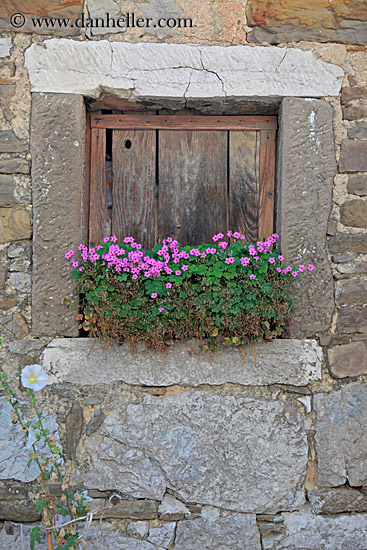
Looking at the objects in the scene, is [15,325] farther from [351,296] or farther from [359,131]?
[359,131]

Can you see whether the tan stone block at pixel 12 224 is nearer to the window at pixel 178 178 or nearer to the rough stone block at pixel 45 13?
the window at pixel 178 178

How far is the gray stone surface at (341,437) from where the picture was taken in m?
2.53

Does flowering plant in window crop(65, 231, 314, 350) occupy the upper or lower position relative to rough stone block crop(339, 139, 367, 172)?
lower

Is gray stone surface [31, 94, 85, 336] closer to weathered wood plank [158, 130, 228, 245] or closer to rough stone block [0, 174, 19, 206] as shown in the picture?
rough stone block [0, 174, 19, 206]

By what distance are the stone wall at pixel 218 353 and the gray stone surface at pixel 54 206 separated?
0.04 feet

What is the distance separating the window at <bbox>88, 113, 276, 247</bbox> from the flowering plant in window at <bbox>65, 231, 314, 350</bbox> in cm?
28

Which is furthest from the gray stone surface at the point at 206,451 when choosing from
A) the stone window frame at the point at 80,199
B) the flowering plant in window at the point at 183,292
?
the stone window frame at the point at 80,199

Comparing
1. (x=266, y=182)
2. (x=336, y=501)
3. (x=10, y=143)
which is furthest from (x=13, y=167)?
(x=336, y=501)

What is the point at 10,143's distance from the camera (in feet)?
8.36

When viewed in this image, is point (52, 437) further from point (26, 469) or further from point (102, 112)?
point (102, 112)

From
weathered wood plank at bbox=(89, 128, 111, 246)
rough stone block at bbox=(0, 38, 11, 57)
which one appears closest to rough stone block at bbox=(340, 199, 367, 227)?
weathered wood plank at bbox=(89, 128, 111, 246)

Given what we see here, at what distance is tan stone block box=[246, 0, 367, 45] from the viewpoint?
2.61 meters

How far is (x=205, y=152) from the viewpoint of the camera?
9.07 ft

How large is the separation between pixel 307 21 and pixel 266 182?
0.82 meters
